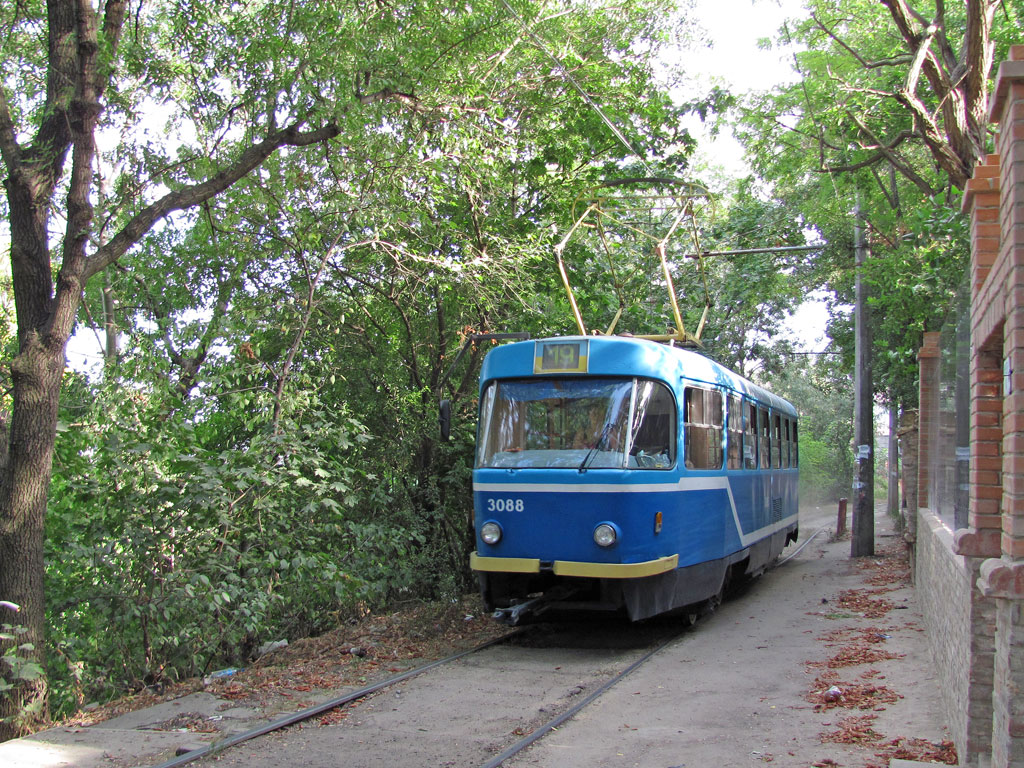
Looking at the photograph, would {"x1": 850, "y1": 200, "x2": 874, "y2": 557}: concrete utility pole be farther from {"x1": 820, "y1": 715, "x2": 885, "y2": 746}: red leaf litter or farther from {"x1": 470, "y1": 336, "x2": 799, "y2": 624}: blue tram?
{"x1": 820, "y1": 715, "x2": 885, "y2": 746}: red leaf litter

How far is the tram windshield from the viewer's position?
8.72 metres

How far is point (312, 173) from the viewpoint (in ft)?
35.8

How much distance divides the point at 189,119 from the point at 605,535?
609 cm

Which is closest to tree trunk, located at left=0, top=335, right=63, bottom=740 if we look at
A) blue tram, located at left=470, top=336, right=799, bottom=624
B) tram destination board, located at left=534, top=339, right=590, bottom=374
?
blue tram, located at left=470, top=336, right=799, bottom=624

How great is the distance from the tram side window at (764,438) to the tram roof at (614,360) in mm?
3465

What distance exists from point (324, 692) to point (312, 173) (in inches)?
247

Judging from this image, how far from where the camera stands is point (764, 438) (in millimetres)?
13508

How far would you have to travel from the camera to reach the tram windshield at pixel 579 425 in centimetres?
872

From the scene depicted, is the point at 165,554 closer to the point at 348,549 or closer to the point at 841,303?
the point at 348,549

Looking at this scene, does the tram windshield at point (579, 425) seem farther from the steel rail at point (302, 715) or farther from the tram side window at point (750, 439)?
the tram side window at point (750, 439)

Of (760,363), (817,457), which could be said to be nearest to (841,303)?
(760,363)

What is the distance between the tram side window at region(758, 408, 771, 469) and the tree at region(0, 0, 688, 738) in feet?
17.0

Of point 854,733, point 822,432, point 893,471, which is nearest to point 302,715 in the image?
point 854,733

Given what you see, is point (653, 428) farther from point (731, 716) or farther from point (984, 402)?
point (984, 402)
